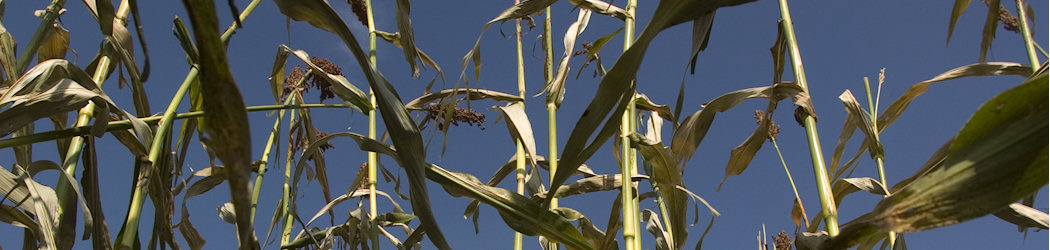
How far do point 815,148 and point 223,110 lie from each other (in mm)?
767

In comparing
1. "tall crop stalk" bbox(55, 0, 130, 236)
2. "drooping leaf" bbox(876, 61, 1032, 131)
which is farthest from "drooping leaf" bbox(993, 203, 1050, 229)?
"tall crop stalk" bbox(55, 0, 130, 236)

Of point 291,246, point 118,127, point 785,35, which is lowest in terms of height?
point 291,246

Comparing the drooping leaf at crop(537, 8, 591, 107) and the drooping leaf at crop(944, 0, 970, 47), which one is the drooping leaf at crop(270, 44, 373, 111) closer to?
the drooping leaf at crop(537, 8, 591, 107)

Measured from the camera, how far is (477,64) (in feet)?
4.29

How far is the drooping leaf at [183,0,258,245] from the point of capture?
0.30 m

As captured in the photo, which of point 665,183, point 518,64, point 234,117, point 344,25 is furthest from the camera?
point 518,64

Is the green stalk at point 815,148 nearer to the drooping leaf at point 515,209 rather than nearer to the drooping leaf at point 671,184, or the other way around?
the drooping leaf at point 671,184

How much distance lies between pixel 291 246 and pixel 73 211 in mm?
495

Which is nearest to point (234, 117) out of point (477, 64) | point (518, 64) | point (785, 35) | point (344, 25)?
point (344, 25)

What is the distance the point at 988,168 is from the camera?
39 cm

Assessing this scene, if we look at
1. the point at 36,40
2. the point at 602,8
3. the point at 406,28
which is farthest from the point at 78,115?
the point at 602,8

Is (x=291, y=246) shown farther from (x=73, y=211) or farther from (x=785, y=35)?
(x=785, y=35)

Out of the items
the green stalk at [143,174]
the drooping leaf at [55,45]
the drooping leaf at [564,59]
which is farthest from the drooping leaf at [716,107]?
the drooping leaf at [55,45]

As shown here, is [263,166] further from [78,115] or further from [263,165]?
[78,115]
